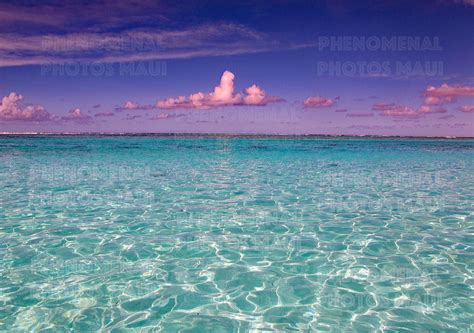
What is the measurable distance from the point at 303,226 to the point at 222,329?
4635 mm

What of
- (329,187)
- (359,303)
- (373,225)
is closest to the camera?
(359,303)

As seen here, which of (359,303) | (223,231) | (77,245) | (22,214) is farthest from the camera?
(22,214)

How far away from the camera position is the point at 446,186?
48.6 feet

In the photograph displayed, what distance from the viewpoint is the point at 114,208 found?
10.3 m

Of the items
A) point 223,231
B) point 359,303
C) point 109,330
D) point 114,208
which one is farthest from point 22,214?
point 359,303

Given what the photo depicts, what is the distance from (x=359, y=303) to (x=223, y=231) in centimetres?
387

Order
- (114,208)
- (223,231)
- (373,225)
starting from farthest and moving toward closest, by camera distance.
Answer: (114,208), (373,225), (223,231)

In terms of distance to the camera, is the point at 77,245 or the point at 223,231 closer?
the point at 77,245

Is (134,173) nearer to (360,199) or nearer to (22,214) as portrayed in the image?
(22,214)

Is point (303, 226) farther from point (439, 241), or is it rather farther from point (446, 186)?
point (446, 186)

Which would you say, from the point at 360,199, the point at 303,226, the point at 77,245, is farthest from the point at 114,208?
the point at 360,199

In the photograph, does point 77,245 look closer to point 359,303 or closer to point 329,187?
point 359,303

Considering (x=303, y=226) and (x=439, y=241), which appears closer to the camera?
(x=439, y=241)

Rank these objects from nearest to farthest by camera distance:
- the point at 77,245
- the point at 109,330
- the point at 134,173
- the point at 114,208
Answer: the point at 109,330 → the point at 77,245 → the point at 114,208 → the point at 134,173
